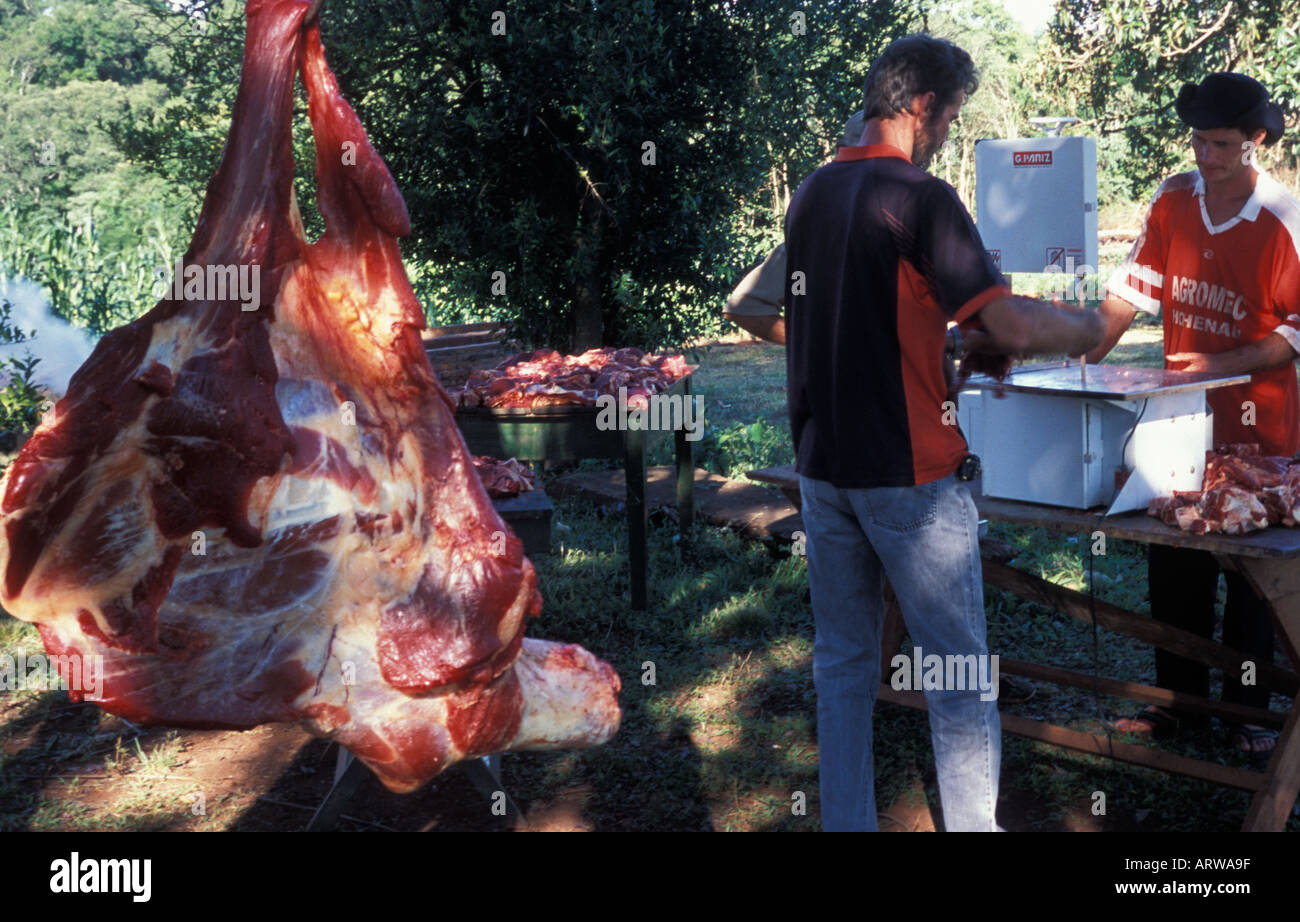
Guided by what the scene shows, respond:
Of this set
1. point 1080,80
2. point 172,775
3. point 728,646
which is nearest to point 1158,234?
point 728,646

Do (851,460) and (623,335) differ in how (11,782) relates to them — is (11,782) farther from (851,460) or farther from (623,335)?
(623,335)

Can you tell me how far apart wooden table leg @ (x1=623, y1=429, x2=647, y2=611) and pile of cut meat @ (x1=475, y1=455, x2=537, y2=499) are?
0.65 meters

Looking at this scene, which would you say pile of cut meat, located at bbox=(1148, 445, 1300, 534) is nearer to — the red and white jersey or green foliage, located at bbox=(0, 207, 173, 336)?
the red and white jersey

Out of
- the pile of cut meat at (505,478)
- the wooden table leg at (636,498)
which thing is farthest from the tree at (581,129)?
the pile of cut meat at (505,478)

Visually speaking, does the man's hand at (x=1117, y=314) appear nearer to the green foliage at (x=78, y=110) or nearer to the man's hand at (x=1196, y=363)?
the man's hand at (x=1196, y=363)

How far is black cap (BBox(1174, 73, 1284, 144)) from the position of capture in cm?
366

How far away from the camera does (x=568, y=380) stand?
18.9 feet

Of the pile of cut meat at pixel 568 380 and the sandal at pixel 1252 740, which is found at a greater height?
the pile of cut meat at pixel 568 380

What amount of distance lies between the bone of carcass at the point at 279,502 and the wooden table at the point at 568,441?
116 inches

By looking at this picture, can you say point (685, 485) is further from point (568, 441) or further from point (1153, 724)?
point (1153, 724)

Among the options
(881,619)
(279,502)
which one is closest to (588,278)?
(881,619)

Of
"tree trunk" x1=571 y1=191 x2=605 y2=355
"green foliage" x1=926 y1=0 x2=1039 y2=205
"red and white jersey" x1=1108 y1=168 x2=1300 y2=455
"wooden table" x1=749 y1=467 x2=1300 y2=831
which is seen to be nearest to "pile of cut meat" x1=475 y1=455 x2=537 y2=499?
"wooden table" x1=749 y1=467 x2=1300 y2=831

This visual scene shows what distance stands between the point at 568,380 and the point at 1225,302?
302 cm

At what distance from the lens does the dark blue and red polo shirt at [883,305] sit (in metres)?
2.62
